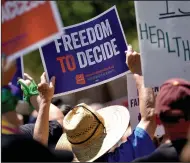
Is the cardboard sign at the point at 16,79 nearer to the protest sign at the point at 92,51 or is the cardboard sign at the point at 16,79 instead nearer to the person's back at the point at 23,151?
the protest sign at the point at 92,51

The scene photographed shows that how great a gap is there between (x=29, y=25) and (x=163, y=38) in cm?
68

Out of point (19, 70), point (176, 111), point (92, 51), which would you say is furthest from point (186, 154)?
point (19, 70)

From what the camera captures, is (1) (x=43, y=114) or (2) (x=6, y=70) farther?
(1) (x=43, y=114)

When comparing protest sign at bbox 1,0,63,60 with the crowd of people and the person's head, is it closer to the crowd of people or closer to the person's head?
the crowd of people

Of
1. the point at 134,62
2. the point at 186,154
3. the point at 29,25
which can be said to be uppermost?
the point at 29,25

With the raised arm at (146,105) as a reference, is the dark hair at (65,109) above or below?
below

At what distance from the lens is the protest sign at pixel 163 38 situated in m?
3.45

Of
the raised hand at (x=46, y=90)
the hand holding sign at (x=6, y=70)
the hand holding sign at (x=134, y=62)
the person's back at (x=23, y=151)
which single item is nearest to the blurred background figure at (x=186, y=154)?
the person's back at (x=23, y=151)

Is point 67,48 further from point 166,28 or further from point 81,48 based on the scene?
point 166,28

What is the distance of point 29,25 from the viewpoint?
10.7 ft

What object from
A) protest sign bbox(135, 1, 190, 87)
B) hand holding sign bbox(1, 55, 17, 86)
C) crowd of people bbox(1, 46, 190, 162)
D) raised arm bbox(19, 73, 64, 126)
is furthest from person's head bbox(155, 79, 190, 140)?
raised arm bbox(19, 73, 64, 126)

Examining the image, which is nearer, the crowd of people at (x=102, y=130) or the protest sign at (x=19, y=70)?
the crowd of people at (x=102, y=130)

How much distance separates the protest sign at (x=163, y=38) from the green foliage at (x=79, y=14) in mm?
769

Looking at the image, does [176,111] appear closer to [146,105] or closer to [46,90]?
[146,105]
